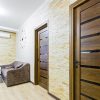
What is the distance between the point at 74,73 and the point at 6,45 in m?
5.25

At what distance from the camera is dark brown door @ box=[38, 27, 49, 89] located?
352 centimetres

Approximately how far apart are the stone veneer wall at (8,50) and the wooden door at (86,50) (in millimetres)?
5136

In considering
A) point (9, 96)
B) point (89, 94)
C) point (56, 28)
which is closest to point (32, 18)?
point (56, 28)

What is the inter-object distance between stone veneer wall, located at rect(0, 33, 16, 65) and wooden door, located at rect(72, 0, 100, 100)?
5136 mm

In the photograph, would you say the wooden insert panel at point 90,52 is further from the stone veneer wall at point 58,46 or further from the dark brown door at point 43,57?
the dark brown door at point 43,57

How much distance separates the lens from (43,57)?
12.1 feet

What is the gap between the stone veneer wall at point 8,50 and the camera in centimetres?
623

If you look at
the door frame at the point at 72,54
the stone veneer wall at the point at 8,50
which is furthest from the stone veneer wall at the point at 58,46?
the stone veneer wall at the point at 8,50

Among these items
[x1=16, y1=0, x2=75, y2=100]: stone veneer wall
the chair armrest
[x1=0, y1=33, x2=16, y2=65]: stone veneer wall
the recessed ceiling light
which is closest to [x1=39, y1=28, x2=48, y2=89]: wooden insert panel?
[x1=16, y1=0, x2=75, y2=100]: stone veneer wall

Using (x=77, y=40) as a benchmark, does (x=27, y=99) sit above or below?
below

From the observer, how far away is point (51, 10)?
3.01 metres

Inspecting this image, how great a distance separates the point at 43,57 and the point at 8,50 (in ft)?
11.6

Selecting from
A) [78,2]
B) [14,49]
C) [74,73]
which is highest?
[78,2]

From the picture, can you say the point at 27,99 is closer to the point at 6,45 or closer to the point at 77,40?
the point at 77,40
